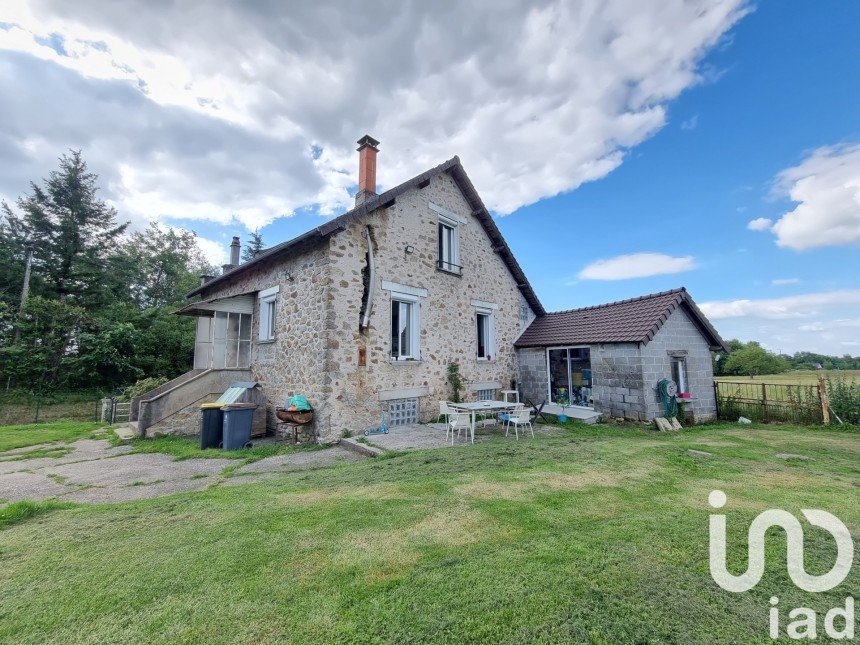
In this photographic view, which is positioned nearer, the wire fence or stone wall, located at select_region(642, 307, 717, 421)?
stone wall, located at select_region(642, 307, 717, 421)

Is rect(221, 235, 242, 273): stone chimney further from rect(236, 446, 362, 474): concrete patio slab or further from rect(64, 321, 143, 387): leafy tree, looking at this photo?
rect(236, 446, 362, 474): concrete patio slab

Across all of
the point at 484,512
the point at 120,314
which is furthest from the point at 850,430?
the point at 120,314

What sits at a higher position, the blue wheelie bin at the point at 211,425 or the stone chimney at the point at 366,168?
the stone chimney at the point at 366,168

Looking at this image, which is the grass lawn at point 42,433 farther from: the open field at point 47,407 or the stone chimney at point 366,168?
the stone chimney at point 366,168

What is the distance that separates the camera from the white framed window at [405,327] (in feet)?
32.8

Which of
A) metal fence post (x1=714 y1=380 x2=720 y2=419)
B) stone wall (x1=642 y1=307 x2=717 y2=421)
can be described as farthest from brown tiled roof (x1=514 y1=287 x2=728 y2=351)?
metal fence post (x1=714 y1=380 x2=720 y2=419)

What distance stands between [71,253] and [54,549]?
27.3 metres

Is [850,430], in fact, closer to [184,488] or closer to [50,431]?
[184,488]

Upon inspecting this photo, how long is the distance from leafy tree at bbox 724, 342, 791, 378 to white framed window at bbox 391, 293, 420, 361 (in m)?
30.9

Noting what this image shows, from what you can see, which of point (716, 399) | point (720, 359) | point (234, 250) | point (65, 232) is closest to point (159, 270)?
point (65, 232)

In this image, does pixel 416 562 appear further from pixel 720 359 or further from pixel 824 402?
pixel 720 359

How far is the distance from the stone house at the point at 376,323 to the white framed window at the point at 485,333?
0.04m

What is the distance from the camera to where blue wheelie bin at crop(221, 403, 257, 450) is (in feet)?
26.0

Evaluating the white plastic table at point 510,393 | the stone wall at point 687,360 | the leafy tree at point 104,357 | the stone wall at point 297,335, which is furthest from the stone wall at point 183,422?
the stone wall at point 687,360
